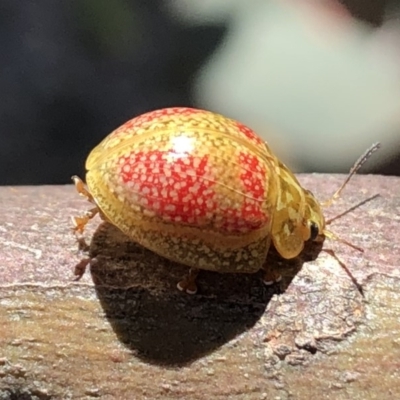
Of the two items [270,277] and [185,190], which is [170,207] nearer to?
[185,190]

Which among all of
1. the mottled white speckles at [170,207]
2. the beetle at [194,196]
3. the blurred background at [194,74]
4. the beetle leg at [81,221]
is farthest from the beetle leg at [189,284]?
the blurred background at [194,74]

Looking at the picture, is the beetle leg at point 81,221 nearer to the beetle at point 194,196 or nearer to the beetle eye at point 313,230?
the beetle at point 194,196

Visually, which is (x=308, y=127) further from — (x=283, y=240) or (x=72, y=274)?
(x=72, y=274)

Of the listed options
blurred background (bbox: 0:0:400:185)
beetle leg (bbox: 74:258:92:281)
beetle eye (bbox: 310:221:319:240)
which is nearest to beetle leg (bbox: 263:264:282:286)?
beetle eye (bbox: 310:221:319:240)

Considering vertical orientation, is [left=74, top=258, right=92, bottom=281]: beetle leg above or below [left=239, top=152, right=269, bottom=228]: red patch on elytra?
below

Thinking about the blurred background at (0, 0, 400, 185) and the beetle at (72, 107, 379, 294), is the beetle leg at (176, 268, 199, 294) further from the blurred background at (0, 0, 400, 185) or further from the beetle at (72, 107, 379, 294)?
the blurred background at (0, 0, 400, 185)

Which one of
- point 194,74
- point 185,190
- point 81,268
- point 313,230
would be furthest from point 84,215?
point 194,74

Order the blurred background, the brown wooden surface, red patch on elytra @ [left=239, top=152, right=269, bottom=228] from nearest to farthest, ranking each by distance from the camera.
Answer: the brown wooden surface → red patch on elytra @ [left=239, top=152, right=269, bottom=228] → the blurred background

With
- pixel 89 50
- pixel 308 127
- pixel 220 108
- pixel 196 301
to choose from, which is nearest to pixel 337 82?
pixel 308 127
